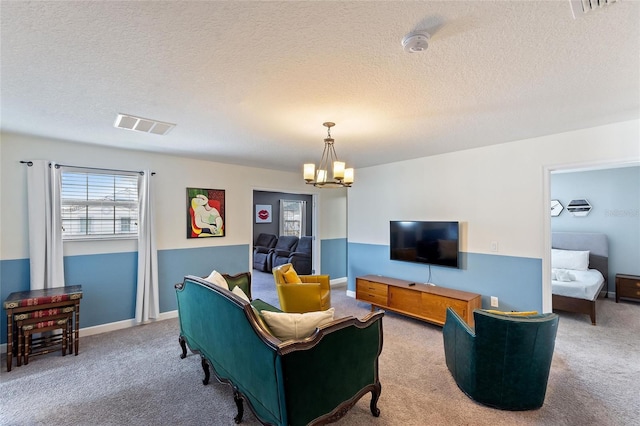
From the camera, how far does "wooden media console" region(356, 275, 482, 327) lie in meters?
3.69

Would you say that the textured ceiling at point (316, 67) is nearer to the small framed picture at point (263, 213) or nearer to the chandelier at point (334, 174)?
the chandelier at point (334, 174)

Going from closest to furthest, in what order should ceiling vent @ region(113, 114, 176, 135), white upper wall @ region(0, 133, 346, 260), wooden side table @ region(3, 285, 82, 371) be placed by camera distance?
ceiling vent @ region(113, 114, 176, 135) < wooden side table @ region(3, 285, 82, 371) < white upper wall @ region(0, 133, 346, 260)

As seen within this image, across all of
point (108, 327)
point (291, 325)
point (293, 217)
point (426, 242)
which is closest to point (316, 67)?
point (291, 325)

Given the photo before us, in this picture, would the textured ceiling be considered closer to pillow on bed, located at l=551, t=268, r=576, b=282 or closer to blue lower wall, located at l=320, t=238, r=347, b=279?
pillow on bed, located at l=551, t=268, r=576, b=282

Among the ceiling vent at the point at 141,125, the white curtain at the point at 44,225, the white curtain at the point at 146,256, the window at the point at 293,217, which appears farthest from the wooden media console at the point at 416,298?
the window at the point at 293,217

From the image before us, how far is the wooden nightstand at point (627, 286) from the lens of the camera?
481cm

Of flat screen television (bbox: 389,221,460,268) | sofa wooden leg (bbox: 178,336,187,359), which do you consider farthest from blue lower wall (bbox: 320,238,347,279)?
sofa wooden leg (bbox: 178,336,187,359)

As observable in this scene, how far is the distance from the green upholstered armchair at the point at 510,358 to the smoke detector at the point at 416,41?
1865mm

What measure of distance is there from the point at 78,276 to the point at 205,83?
3.19 metres

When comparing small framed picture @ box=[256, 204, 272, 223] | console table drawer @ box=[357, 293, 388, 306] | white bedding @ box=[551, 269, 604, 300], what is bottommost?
console table drawer @ box=[357, 293, 388, 306]

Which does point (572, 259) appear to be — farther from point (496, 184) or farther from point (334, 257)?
point (334, 257)

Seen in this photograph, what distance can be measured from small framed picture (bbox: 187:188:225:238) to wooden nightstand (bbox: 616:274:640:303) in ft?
21.5

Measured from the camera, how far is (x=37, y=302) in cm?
300

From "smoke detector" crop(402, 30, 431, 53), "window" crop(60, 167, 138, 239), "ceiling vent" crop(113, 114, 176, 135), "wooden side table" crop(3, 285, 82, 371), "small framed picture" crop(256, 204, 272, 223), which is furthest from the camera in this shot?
"small framed picture" crop(256, 204, 272, 223)
